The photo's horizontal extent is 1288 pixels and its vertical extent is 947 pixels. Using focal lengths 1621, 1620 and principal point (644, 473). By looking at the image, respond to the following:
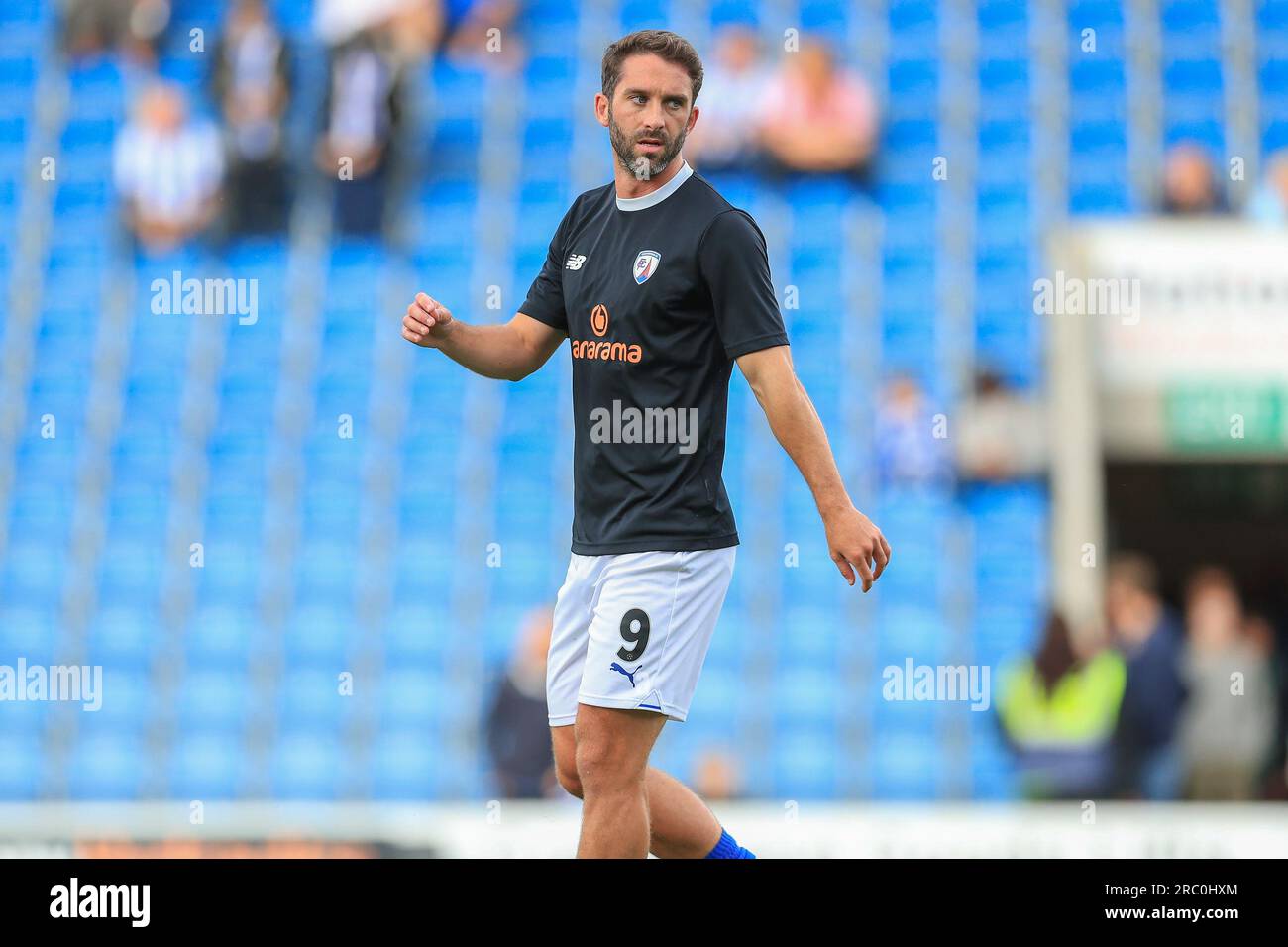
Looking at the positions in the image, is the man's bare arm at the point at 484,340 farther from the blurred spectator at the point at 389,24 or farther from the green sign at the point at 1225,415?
the blurred spectator at the point at 389,24

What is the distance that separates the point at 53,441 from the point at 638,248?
8.68 meters

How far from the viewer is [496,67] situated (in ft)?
41.6

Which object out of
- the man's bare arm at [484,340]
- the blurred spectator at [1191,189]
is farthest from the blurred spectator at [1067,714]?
the man's bare arm at [484,340]

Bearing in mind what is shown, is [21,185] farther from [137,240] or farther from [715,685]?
[715,685]

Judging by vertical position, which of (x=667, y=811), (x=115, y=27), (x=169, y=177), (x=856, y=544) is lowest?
(x=667, y=811)

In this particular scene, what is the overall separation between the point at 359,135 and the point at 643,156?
8.83 meters

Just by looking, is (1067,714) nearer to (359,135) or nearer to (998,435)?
(998,435)

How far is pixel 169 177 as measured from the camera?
11828mm

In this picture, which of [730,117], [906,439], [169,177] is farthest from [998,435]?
[169,177]

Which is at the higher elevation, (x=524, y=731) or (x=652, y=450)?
(x=652, y=450)

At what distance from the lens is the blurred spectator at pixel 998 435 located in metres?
10.7

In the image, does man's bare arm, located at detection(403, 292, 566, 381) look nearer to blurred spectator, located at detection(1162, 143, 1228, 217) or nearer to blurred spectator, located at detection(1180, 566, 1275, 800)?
blurred spectator, located at detection(1180, 566, 1275, 800)

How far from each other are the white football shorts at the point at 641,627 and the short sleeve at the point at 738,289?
0.49 m
